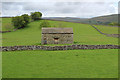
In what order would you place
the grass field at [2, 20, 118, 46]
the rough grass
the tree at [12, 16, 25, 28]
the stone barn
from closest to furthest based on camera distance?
the rough grass, the stone barn, the grass field at [2, 20, 118, 46], the tree at [12, 16, 25, 28]

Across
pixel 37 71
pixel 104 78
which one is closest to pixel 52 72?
pixel 37 71

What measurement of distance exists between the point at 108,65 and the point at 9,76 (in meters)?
8.36

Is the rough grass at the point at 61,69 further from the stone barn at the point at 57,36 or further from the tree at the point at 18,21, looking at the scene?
the tree at the point at 18,21

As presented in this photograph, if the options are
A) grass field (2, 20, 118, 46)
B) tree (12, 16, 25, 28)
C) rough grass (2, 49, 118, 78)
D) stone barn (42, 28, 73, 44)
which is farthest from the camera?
tree (12, 16, 25, 28)

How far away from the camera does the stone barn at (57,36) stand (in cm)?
3250

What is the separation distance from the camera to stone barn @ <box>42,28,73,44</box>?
3250cm

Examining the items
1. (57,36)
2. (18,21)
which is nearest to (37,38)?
(57,36)

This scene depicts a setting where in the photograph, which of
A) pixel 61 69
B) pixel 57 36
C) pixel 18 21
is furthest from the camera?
pixel 18 21

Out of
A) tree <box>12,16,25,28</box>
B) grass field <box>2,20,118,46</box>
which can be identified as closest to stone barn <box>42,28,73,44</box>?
grass field <box>2,20,118,46</box>

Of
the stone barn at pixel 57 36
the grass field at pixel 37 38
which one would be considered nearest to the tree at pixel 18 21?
the grass field at pixel 37 38

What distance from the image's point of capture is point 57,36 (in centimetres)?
3266

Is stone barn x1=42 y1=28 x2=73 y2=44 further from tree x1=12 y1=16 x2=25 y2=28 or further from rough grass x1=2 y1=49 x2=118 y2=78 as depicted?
tree x1=12 y1=16 x2=25 y2=28

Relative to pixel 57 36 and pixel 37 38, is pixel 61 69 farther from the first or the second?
pixel 37 38

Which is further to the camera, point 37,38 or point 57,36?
point 37,38
